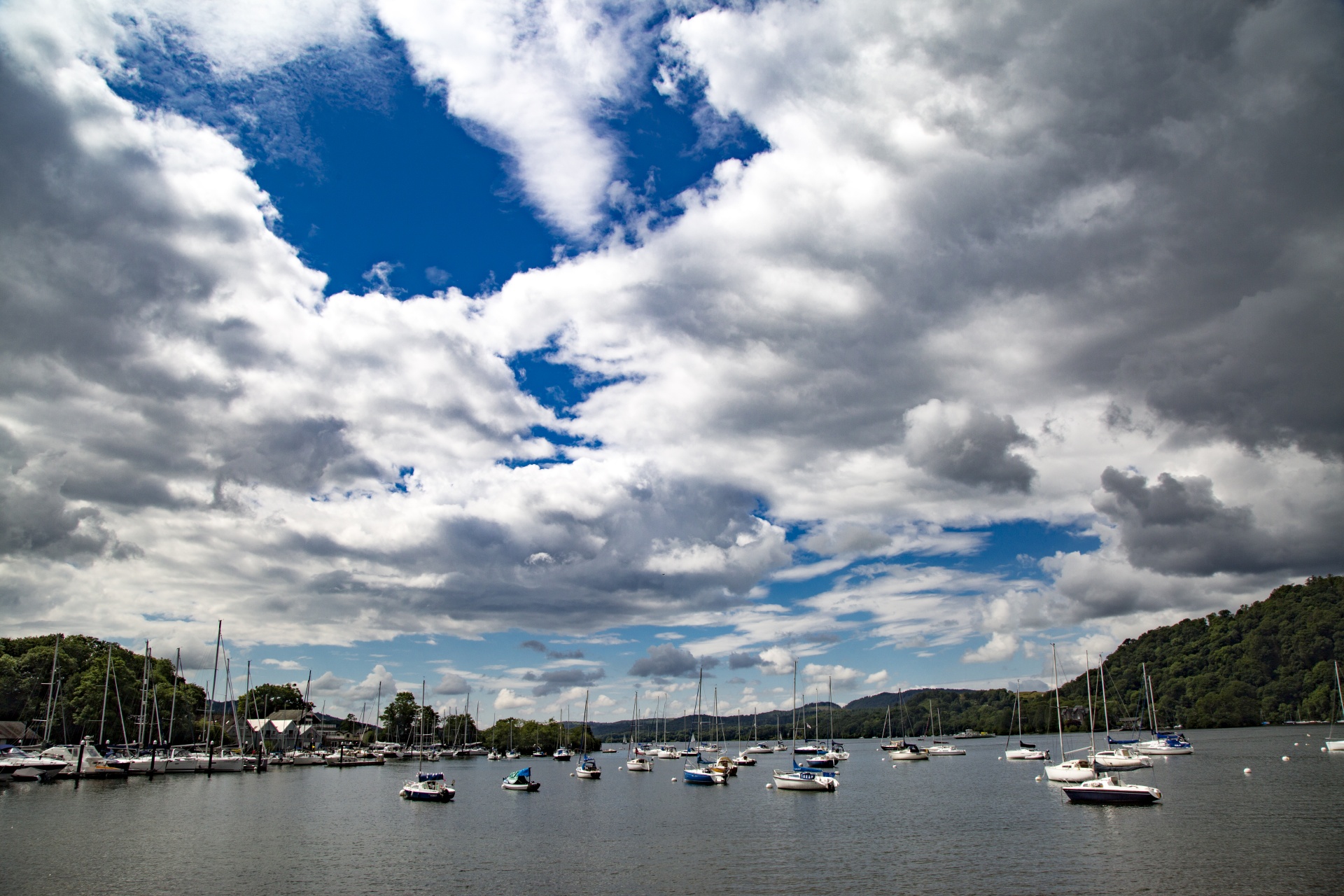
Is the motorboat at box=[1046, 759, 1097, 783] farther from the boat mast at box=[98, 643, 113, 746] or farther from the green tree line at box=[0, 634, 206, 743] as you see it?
the boat mast at box=[98, 643, 113, 746]

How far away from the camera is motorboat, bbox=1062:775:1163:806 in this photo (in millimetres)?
76688

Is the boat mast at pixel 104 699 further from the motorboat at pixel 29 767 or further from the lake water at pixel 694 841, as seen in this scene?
the lake water at pixel 694 841

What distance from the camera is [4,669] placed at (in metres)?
147

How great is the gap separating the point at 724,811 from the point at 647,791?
117 ft

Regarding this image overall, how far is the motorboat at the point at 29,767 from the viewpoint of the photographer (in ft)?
378

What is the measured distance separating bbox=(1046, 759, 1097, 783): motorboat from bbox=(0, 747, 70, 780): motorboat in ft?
459

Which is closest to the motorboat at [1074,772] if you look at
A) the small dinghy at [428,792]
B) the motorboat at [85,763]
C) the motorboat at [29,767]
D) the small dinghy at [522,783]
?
the small dinghy at [522,783]

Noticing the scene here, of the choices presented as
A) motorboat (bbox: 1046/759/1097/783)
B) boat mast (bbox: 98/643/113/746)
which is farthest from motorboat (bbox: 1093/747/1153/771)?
boat mast (bbox: 98/643/113/746)

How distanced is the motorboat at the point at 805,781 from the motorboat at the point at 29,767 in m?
106

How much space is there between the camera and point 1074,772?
9638 centimetres

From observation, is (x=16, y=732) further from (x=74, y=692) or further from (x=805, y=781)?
(x=805, y=781)

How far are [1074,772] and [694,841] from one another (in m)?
56.9

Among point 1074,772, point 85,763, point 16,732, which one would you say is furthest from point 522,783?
point 16,732

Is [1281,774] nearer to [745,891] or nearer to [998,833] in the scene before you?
[998,833]
